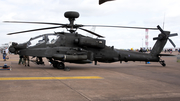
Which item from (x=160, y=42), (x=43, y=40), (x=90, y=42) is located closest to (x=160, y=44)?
(x=160, y=42)

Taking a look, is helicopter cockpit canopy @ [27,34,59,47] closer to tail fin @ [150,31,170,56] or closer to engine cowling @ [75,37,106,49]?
engine cowling @ [75,37,106,49]

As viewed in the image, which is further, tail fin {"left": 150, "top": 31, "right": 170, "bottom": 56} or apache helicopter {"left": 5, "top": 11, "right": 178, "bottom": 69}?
tail fin {"left": 150, "top": 31, "right": 170, "bottom": 56}

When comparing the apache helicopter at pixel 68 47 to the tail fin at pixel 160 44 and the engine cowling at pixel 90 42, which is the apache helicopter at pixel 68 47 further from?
the tail fin at pixel 160 44

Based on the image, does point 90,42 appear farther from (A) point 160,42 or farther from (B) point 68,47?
(A) point 160,42

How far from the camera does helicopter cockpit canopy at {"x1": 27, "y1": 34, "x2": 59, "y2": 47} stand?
11.9 meters

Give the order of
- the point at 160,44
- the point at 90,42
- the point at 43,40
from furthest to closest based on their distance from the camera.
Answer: the point at 160,44, the point at 90,42, the point at 43,40

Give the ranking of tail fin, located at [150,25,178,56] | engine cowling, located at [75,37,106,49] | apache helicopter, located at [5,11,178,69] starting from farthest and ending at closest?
tail fin, located at [150,25,178,56]
engine cowling, located at [75,37,106,49]
apache helicopter, located at [5,11,178,69]

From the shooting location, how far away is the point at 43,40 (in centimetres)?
1193

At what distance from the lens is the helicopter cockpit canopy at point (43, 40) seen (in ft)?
38.9

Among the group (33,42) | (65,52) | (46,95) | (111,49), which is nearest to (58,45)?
(65,52)

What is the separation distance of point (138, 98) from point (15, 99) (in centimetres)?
365

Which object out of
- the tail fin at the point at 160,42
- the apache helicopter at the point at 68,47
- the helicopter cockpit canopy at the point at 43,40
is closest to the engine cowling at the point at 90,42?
the apache helicopter at the point at 68,47

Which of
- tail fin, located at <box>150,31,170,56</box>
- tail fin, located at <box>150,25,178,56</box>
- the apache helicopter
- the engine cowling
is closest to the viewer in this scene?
the apache helicopter

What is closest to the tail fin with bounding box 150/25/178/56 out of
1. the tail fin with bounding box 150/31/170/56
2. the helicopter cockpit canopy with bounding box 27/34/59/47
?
the tail fin with bounding box 150/31/170/56
